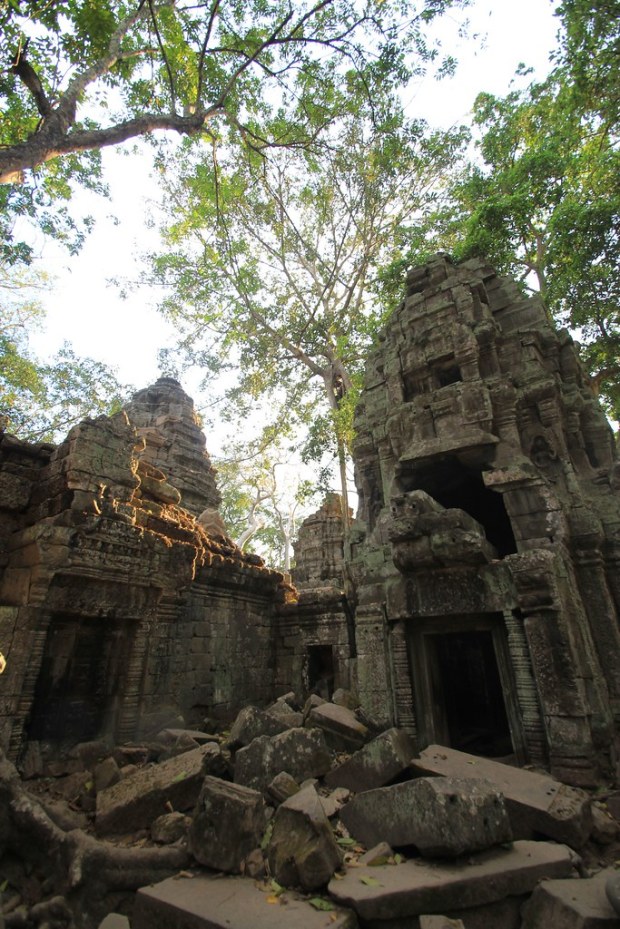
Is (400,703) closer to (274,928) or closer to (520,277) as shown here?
(274,928)

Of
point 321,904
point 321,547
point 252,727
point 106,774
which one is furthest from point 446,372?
point 321,547

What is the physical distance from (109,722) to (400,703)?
347 cm

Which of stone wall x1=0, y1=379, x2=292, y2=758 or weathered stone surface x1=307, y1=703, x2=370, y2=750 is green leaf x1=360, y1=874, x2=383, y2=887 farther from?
stone wall x1=0, y1=379, x2=292, y2=758

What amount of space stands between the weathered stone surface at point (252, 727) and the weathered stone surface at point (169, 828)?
108cm

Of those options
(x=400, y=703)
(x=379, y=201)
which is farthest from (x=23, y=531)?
(x=379, y=201)

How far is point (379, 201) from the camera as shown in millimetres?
16422

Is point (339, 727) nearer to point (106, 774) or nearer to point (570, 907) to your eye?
point (106, 774)

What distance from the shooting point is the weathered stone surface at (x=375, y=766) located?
4.00 meters

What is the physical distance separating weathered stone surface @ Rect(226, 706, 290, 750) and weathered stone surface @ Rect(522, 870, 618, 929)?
2561 mm

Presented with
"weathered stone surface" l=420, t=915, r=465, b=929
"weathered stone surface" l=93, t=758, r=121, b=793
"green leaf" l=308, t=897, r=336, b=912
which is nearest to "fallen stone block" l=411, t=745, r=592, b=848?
"weathered stone surface" l=420, t=915, r=465, b=929

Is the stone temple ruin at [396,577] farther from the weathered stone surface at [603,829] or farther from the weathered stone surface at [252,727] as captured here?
the weathered stone surface at [603,829]

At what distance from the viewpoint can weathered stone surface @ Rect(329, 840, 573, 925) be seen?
105 inches

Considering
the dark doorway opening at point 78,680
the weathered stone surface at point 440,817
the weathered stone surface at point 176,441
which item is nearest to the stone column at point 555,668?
the weathered stone surface at point 440,817

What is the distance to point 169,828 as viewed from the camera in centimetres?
351
